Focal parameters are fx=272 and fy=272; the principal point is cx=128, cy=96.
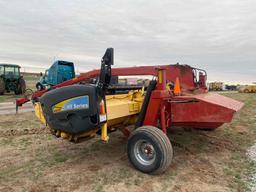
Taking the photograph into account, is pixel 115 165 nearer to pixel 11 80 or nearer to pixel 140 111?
pixel 140 111

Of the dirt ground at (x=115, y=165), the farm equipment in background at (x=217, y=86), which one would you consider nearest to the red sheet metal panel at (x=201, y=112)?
the dirt ground at (x=115, y=165)

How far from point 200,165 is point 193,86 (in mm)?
1531

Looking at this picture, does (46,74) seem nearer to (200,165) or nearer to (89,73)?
(89,73)

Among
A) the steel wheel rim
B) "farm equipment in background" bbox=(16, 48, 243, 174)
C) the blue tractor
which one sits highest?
the blue tractor

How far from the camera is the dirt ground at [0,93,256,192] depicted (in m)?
3.51

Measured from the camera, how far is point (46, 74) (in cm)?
1836

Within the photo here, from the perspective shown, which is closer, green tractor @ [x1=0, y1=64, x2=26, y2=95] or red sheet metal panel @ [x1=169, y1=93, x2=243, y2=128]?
red sheet metal panel @ [x1=169, y1=93, x2=243, y2=128]

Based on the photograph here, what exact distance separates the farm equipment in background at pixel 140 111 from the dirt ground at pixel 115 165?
1.19ft

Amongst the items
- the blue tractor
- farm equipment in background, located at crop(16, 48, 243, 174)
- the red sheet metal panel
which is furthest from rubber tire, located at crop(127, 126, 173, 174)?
the blue tractor

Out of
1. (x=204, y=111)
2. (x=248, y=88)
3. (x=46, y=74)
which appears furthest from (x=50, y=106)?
(x=248, y=88)

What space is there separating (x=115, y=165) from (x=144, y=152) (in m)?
0.58

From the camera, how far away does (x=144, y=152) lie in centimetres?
395

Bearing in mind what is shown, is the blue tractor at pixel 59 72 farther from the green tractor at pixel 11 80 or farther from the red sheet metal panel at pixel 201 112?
the red sheet metal panel at pixel 201 112

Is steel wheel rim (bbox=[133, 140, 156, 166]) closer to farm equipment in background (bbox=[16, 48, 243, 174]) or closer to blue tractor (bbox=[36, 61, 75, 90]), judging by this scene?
farm equipment in background (bbox=[16, 48, 243, 174])
